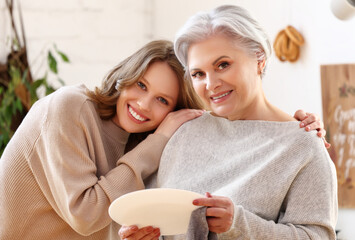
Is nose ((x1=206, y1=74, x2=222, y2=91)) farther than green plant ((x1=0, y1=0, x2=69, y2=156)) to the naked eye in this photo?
No

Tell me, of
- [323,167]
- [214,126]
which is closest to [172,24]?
[214,126]

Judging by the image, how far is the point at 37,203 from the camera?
1.68 metres

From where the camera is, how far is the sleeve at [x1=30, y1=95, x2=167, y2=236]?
1.55 metres

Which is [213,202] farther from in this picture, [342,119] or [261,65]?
[342,119]

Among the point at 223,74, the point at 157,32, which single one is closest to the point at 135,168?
the point at 223,74

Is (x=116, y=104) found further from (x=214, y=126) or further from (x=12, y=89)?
(x=12, y=89)

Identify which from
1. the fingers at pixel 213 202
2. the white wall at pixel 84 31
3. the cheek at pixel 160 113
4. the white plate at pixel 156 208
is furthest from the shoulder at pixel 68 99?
the white wall at pixel 84 31

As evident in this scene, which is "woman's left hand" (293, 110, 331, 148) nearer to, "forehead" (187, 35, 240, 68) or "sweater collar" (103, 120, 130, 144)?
"forehead" (187, 35, 240, 68)

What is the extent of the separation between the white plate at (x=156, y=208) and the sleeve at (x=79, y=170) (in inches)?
10.0

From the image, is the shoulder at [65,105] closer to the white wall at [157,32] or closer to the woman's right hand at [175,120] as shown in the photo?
the woman's right hand at [175,120]

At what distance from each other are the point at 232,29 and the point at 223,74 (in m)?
0.12

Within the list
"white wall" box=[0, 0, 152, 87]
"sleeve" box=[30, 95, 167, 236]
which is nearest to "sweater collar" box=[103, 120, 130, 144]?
"sleeve" box=[30, 95, 167, 236]

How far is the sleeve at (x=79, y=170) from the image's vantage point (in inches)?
60.9

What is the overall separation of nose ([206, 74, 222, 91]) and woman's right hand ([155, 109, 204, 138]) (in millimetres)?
246
